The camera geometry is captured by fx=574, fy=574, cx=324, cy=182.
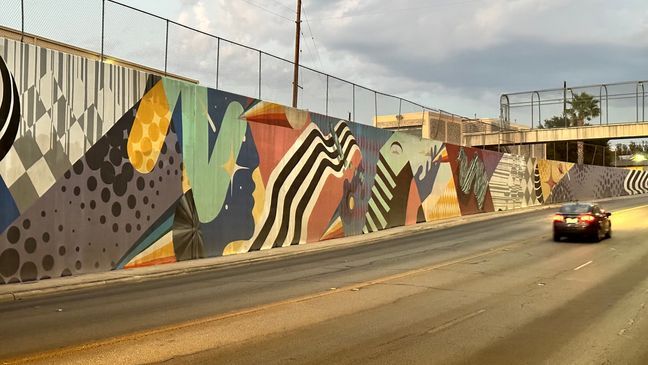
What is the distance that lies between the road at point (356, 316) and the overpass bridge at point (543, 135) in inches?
1612

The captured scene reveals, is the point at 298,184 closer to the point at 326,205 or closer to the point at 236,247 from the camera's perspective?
the point at 326,205

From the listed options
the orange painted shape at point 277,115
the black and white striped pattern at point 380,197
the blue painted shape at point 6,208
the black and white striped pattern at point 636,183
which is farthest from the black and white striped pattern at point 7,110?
the black and white striped pattern at point 636,183

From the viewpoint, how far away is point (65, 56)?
14.7 m

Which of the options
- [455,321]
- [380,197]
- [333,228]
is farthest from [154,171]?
[380,197]

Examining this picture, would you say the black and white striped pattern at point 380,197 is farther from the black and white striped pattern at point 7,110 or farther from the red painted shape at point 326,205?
the black and white striped pattern at point 7,110

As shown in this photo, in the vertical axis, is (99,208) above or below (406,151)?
below

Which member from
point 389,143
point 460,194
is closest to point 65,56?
point 389,143

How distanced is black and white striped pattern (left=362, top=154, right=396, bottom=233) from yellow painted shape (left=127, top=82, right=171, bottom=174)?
13.9m

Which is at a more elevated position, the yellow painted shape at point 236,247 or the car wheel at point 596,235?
the car wheel at point 596,235

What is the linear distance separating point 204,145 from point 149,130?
95.9 inches

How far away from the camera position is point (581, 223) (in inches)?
869

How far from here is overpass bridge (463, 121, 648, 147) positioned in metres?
52.7

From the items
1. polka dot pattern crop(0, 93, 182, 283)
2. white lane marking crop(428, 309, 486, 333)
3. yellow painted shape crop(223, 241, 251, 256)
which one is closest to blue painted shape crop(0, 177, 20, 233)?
polka dot pattern crop(0, 93, 182, 283)

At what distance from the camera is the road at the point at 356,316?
6848 millimetres
